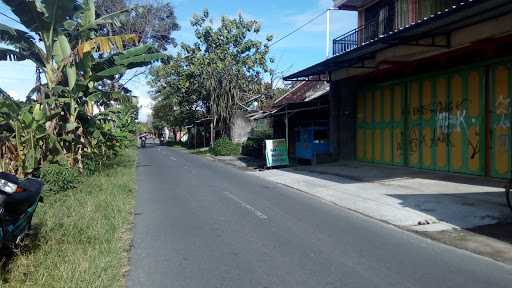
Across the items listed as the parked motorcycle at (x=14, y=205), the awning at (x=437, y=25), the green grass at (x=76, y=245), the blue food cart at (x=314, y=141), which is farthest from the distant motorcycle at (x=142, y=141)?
the parked motorcycle at (x=14, y=205)

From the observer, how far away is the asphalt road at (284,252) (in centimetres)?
590

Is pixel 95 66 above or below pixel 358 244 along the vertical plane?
above

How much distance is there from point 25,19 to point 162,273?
12065 mm

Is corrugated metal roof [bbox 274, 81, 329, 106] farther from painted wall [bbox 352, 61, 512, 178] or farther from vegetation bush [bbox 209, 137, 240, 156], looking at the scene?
painted wall [bbox 352, 61, 512, 178]

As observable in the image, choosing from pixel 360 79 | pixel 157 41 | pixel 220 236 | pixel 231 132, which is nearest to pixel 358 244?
pixel 220 236

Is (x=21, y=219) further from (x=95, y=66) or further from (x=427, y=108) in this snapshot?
(x=427, y=108)

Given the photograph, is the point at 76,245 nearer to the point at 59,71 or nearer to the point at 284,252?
the point at 284,252

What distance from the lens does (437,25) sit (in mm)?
14234

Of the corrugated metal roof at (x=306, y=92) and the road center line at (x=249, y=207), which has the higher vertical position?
the corrugated metal roof at (x=306, y=92)

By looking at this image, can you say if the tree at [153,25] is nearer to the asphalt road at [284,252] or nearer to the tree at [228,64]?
the tree at [228,64]

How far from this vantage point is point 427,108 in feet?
59.4

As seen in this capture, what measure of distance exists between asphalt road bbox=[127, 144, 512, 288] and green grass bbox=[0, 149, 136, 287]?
296 mm

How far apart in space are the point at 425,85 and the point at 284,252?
1304cm

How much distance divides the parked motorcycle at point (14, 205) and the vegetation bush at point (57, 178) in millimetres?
7706
